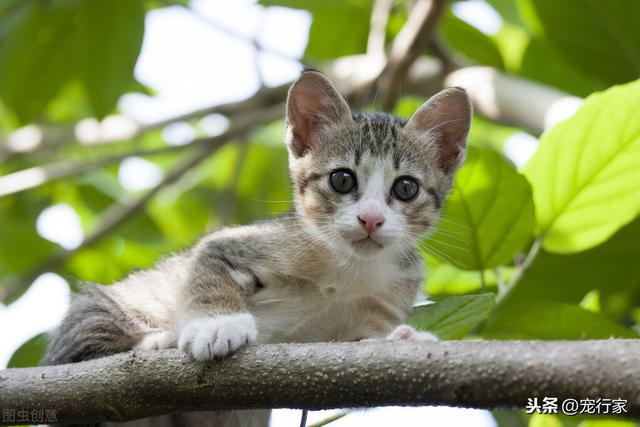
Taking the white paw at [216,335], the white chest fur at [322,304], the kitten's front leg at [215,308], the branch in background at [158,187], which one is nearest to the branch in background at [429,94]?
the branch in background at [158,187]

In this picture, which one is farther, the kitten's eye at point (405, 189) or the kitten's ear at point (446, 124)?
the kitten's ear at point (446, 124)

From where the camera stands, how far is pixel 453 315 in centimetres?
278

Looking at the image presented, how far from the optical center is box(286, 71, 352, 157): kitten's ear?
4018 mm

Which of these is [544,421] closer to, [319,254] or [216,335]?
[319,254]

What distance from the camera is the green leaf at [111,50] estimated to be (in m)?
4.87

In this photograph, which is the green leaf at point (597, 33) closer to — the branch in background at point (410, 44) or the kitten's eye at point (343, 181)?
the branch in background at point (410, 44)

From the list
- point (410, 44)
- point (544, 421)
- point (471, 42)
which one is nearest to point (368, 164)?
point (410, 44)

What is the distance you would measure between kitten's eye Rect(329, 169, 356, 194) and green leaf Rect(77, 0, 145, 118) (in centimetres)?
168

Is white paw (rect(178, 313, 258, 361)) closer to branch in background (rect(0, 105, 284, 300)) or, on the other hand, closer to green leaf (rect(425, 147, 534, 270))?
green leaf (rect(425, 147, 534, 270))

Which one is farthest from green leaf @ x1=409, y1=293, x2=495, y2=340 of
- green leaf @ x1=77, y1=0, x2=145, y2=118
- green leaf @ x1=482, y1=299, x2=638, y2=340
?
green leaf @ x1=77, y1=0, x2=145, y2=118

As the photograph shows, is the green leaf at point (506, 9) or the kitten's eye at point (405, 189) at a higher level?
the green leaf at point (506, 9)

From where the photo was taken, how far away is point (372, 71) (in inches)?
195

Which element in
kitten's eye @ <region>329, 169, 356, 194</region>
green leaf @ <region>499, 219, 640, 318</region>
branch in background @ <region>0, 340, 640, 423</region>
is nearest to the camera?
branch in background @ <region>0, 340, 640, 423</region>

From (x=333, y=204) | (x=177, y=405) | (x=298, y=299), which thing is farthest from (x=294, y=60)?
(x=177, y=405)
